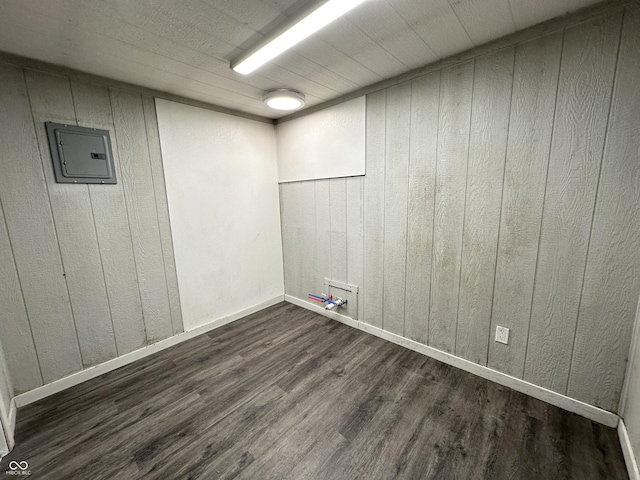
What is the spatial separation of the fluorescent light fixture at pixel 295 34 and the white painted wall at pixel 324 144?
3.10 feet

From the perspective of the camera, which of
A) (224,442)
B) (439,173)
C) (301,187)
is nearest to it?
(224,442)

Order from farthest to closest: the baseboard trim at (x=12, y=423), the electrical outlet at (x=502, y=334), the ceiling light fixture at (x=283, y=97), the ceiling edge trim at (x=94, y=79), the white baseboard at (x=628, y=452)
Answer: the ceiling light fixture at (x=283, y=97), the electrical outlet at (x=502, y=334), the ceiling edge trim at (x=94, y=79), the baseboard trim at (x=12, y=423), the white baseboard at (x=628, y=452)

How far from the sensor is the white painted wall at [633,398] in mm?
1214

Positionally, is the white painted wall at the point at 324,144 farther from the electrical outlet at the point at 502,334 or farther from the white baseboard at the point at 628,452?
the white baseboard at the point at 628,452

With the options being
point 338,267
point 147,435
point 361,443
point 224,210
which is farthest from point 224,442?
point 224,210

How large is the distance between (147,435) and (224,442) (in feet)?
1.53

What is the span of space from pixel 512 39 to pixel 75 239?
3173 mm

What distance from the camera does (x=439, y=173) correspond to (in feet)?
6.33

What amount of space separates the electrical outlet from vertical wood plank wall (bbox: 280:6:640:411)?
Result: 30mm

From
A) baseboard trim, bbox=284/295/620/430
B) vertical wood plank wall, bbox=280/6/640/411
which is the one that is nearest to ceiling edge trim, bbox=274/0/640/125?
vertical wood plank wall, bbox=280/6/640/411

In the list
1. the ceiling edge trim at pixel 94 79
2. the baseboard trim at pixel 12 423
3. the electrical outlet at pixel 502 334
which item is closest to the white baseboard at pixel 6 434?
the baseboard trim at pixel 12 423

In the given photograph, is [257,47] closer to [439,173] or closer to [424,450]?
[439,173]

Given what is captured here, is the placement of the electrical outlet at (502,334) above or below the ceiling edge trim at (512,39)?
below

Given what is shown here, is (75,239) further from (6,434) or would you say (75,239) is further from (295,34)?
(295,34)
